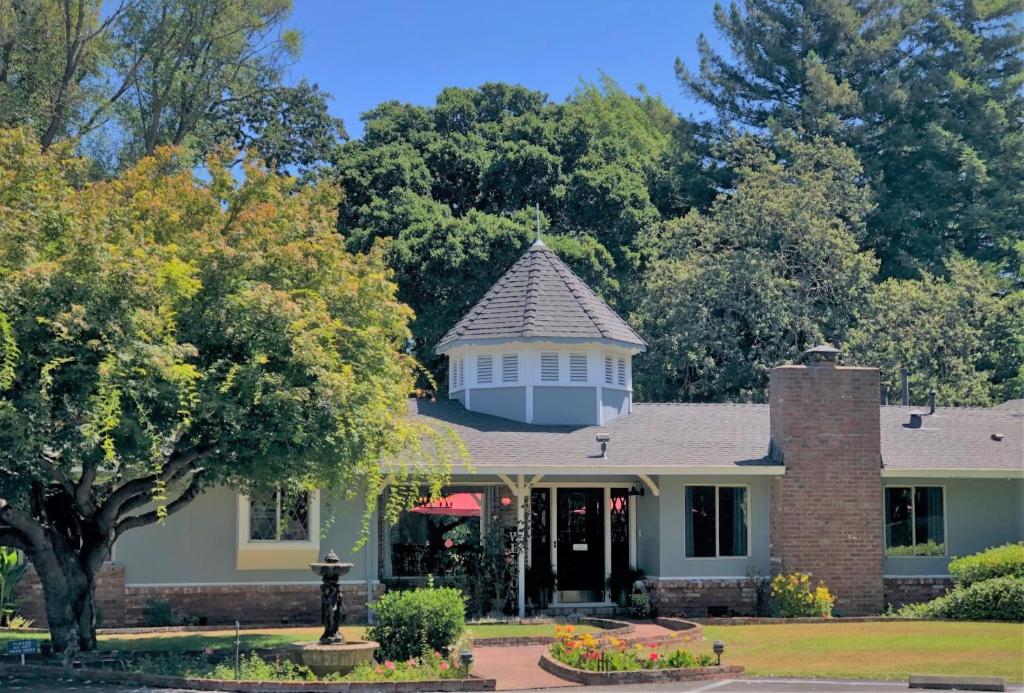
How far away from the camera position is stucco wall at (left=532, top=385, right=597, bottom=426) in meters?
27.4

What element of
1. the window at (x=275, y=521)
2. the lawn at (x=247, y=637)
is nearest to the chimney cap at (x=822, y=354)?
the lawn at (x=247, y=637)

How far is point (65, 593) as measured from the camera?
59.2 ft

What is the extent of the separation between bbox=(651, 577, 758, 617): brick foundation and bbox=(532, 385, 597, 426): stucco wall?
3.97 m

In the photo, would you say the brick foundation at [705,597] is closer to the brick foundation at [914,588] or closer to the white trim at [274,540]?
the brick foundation at [914,588]

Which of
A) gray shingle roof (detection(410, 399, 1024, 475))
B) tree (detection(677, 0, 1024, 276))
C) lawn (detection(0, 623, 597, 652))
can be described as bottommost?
lawn (detection(0, 623, 597, 652))

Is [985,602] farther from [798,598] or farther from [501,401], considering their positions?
[501,401]

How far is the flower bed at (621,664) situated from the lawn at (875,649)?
78cm

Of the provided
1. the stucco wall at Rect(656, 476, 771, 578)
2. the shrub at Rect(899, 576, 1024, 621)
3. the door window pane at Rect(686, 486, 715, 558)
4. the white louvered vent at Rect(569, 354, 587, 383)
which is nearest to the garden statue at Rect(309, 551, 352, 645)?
the stucco wall at Rect(656, 476, 771, 578)

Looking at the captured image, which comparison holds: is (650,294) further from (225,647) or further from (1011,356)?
(225,647)

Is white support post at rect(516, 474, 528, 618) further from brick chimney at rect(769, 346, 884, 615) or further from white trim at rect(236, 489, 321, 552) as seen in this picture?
brick chimney at rect(769, 346, 884, 615)

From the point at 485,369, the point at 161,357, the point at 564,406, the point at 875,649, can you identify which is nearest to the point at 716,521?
the point at 564,406

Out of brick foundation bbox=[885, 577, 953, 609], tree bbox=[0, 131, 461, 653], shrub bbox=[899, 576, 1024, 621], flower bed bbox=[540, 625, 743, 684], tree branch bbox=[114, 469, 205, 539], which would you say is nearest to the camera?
tree bbox=[0, 131, 461, 653]

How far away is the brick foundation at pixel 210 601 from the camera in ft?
75.3

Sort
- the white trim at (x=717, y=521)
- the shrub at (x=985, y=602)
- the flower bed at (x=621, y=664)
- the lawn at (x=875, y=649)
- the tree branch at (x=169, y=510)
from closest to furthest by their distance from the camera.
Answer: the flower bed at (x=621, y=664)
the lawn at (x=875, y=649)
the tree branch at (x=169, y=510)
the shrub at (x=985, y=602)
the white trim at (x=717, y=521)
